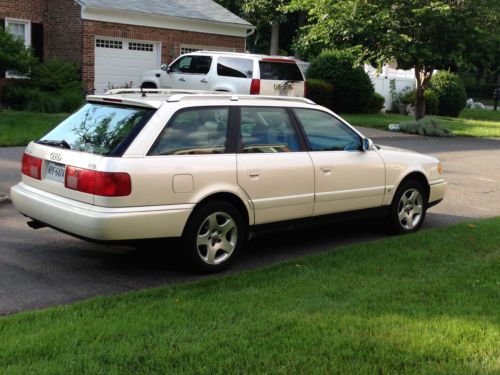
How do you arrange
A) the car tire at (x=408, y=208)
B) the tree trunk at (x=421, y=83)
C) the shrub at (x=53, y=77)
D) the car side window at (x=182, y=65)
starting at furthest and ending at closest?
the tree trunk at (x=421, y=83) → the shrub at (x=53, y=77) → the car side window at (x=182, y=65) → the car tire at (x=408, y=208)

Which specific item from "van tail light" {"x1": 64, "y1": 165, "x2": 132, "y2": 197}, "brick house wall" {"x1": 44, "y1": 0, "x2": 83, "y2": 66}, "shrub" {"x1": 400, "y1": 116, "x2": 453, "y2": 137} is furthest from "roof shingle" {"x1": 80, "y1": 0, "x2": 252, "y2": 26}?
"van tail light" {"x1": 64, "y1": 165, "x2": 132, "y2": 197}

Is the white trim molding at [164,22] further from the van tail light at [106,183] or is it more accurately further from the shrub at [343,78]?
the van tail light at [106,183]

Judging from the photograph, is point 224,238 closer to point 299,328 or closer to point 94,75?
point 299,328

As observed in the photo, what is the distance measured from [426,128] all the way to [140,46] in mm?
10411

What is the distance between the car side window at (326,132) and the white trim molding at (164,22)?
1564cm

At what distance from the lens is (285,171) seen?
627 cm

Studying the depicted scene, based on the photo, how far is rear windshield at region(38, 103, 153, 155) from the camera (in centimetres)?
550

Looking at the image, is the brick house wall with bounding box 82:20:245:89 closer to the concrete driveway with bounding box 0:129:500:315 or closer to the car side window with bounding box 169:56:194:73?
the car side window with bounding box 169:56:194:73

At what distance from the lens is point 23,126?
15.3 m

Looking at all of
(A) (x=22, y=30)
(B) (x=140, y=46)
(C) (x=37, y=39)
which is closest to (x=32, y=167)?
(C) (x=37, y=39)

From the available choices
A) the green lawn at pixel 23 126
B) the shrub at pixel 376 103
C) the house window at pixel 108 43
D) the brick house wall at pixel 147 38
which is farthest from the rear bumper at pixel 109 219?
the shrub at pixel 376 103

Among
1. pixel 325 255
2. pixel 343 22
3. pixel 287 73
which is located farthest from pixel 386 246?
pixel 343 22

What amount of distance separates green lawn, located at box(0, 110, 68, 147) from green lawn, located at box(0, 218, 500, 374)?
31.7 ft

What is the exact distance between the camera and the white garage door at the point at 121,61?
21.6 metres
